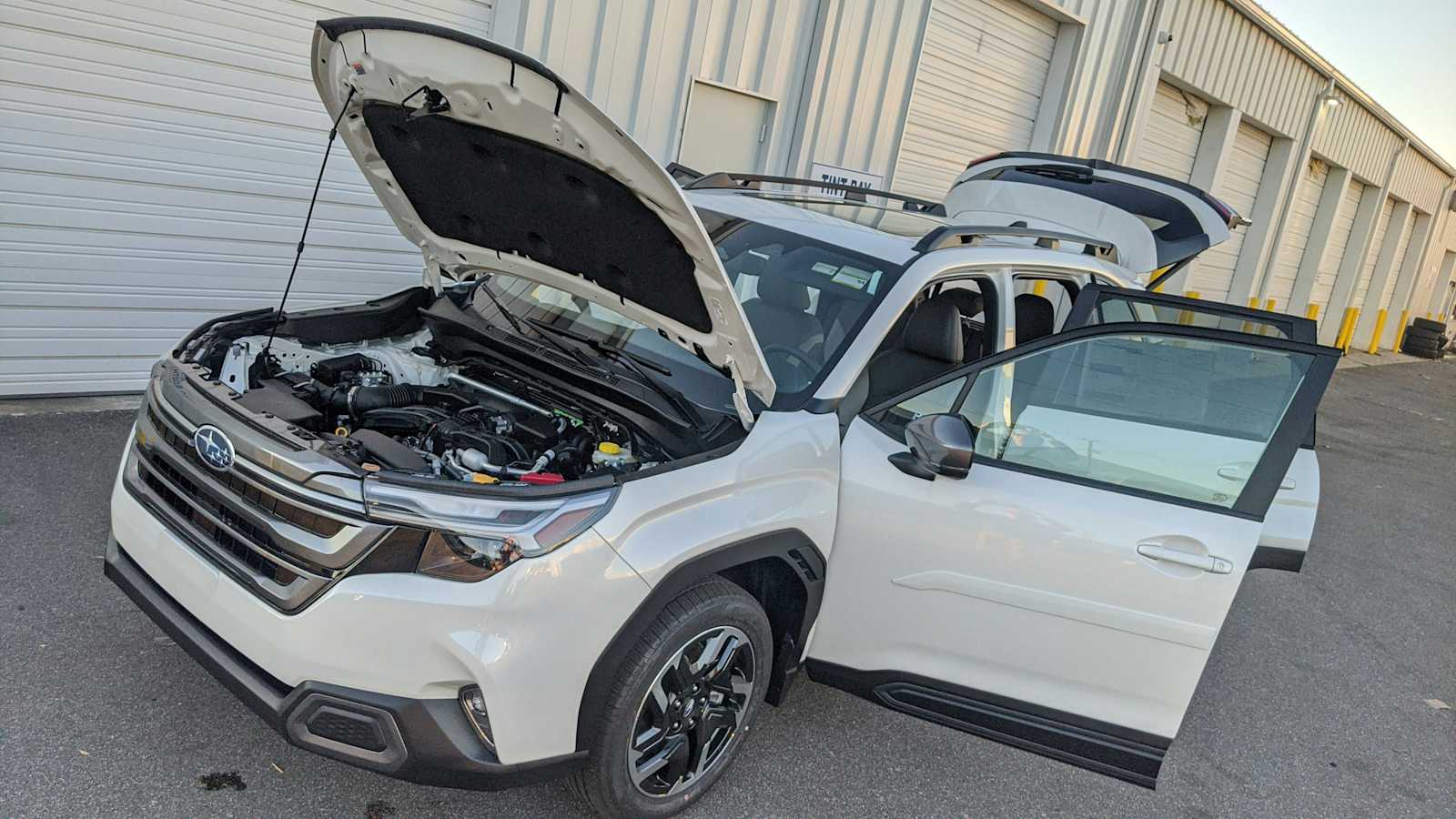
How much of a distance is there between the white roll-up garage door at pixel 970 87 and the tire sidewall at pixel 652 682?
849 centimetres

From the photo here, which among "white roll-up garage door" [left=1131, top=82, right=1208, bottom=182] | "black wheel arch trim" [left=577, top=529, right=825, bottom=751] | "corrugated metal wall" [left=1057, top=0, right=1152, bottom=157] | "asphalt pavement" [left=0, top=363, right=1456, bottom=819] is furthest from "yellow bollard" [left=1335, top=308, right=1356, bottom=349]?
"black wheel arch trim" [left=577, top=529, right=825, bottom=751]

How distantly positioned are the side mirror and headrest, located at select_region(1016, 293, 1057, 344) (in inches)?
48.0

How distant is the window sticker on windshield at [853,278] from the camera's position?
3486 mm

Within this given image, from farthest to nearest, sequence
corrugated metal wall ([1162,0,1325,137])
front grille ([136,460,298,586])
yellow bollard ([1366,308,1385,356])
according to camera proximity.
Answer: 1. yellow bollard ([1366,308,1385,356])
2. corrugated metal wall ([1162,0,1325,137])
3. front grille ([136,460,298,586])

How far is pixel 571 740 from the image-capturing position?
2.54 m

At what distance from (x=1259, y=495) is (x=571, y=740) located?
2.16m

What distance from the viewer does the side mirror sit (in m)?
2.94

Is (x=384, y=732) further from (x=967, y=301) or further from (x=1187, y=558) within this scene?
(x=967, y=301)

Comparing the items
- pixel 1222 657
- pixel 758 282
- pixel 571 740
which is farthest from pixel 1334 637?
pixel 571 740

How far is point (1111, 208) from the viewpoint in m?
5.34

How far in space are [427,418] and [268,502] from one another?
696mm

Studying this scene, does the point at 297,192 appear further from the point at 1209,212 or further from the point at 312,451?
the point at 1209,212

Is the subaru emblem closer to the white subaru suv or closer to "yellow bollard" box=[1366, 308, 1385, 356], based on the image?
the white subaru suv

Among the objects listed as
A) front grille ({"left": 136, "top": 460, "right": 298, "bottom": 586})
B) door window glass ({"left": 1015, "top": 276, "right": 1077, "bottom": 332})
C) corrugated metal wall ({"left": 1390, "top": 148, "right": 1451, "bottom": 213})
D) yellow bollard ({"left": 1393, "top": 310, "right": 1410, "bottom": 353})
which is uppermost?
corrugated metal wall ({"left": 1390, "top": 148, "right": 1451, "bottom": 213})
